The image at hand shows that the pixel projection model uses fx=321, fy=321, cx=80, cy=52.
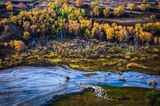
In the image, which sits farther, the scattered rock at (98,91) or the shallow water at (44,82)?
the shallow water at (44,82)

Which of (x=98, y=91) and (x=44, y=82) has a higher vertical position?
(x=98, y=91)

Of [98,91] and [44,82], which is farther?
[44,82]

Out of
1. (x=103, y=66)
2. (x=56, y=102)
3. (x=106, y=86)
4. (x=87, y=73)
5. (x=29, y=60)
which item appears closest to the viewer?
(x=56, y=102)

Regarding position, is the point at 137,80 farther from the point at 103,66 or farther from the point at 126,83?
the point at 103,66

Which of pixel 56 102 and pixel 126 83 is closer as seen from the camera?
pixel 56 102

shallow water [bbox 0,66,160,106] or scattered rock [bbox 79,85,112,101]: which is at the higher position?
scattered rock [bbox 79,85,112,101]

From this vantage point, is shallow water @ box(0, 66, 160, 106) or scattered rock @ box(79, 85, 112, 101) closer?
scattered rock @ box(79, 85, 112, 101)

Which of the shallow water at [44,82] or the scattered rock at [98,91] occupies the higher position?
the scattered rock at [98,91]

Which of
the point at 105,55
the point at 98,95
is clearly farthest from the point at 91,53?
the point at 98,95
